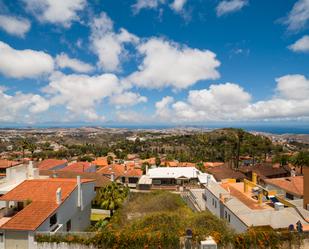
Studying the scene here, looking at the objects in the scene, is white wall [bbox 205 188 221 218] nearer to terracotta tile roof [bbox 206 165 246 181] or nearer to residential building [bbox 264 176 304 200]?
residential building [bbox 264 176 304 200]

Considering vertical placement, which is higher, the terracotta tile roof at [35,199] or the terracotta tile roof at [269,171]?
the terracotta tile roof at [35,199]

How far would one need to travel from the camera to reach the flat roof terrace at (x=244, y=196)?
884 inches

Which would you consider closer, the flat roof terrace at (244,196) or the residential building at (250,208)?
the residential building at (250,208)

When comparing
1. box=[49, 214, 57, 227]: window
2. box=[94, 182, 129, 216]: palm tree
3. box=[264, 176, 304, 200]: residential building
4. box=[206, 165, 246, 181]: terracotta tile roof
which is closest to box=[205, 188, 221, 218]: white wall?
box=[264, 176, 304, 200]: residential building

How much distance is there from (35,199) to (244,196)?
18.3 m

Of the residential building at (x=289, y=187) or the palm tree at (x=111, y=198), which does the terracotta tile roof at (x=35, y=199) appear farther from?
the residential building at (x=289, y=187)

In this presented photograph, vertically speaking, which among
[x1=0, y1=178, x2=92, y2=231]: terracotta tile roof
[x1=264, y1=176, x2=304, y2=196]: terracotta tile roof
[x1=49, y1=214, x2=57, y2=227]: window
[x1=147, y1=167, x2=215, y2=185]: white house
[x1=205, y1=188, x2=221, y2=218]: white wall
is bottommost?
[x1=147, y1=167, x2=215, y2=185]: white house

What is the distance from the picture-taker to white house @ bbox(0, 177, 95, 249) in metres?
17.1

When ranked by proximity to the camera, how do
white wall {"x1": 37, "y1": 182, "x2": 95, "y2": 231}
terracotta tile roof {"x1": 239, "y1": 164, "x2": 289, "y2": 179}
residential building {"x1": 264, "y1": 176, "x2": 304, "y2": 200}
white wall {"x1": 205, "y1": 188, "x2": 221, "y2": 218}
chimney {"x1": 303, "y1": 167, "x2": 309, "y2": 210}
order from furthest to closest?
terracotta tile roof {"x1": 239, "y1": 164, "x2": 289, "y2": 179}, residential building {"x1": 264, "y1": 176, "x2": 304, "y2": 200}, white wall {"x1": 205, "y1": 188, "x2": 221, "y2": 218}, chimney {"x1": 303, "y1": 167, "x2": 309, "y2": 210}, white wall {"x1": 37, "y1": 182, "x2": 95, "y2": 231}

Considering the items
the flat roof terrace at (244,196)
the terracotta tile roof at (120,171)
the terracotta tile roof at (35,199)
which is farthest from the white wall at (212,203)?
the terracotta tile roof at (120,171)

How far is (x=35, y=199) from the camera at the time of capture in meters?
20.7

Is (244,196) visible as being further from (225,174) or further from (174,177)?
(225,174)

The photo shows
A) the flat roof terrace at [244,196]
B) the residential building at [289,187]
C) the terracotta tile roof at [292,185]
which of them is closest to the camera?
the flat roof terrace at [244,196]

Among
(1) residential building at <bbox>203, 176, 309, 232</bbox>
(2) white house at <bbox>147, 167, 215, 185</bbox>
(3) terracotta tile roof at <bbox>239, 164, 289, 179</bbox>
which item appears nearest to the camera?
(1) residential building at <bbox>203, 176, 309, 232</bbox>
